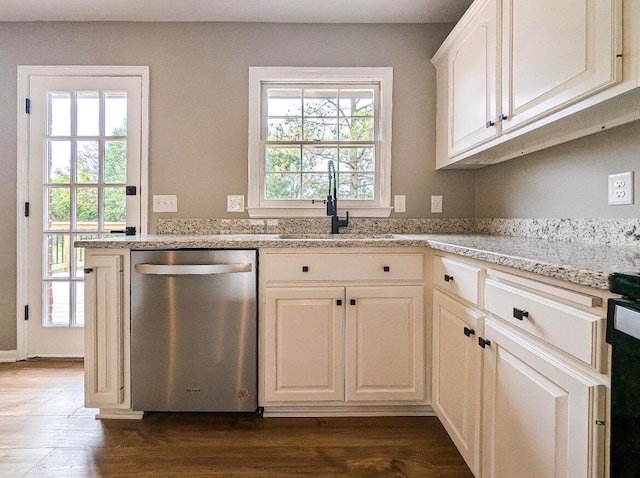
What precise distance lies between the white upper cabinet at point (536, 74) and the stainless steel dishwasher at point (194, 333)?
1321mm

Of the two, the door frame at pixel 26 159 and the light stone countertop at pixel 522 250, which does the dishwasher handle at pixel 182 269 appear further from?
the door frame at pixel 26 159

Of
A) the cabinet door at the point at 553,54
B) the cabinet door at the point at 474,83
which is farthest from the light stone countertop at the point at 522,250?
the cabinet door at the point at 474,83

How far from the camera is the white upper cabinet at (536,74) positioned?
3.24ft

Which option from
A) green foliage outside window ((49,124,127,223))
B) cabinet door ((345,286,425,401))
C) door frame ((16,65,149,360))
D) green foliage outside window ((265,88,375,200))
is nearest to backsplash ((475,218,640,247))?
cabinet door ((345,286,425,401))

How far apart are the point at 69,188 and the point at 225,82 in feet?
4.35

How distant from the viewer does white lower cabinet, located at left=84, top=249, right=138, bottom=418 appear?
1713mm

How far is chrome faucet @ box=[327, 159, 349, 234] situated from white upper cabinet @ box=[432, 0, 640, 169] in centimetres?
74

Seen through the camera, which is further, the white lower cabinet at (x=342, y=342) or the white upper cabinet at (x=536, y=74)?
the white lower cabinet at (x=342, y=342)

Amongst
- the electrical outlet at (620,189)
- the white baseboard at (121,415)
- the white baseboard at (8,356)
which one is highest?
the electrical outlet at (620,189)

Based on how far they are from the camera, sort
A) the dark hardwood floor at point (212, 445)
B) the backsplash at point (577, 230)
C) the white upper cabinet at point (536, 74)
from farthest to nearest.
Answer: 1. the dark hardwood floor at point (212, 445)
2. the backsplash at point (577, 230)
3. the white upper cabinet at point (536, 74)

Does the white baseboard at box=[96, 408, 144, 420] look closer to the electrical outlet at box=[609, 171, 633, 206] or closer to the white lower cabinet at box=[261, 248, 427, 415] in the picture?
the white lower cabinet at box=[261, 248, 427, 415]

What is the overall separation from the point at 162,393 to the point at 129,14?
7.77 feet

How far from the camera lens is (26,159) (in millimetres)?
2469

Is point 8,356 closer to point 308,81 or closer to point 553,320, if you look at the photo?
point 308,81
